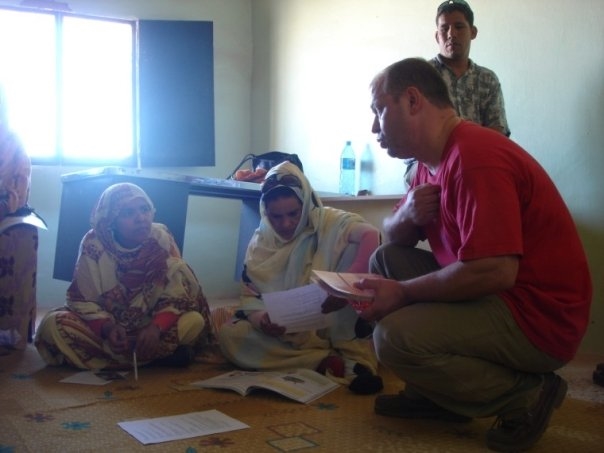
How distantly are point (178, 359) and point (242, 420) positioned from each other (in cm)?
80

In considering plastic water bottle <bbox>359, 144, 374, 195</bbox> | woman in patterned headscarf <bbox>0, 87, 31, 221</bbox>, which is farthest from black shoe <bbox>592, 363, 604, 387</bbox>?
woman in patterned headscarf <bbox>0, 87, 31, 221</bbox>

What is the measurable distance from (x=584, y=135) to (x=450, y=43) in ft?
2.23

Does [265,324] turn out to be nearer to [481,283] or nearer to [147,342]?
[147,342]

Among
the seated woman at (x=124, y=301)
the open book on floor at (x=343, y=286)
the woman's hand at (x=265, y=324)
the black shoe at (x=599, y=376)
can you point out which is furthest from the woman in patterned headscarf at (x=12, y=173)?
the black shoe at (x=599, y=376)

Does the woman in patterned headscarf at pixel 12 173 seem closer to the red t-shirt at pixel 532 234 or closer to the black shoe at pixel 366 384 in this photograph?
the black shoe at pixel 366 384

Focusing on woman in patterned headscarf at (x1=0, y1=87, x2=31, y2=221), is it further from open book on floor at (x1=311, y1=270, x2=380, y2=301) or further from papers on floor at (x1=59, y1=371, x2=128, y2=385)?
open book on floor at (x1=311, y1=270, x2=380, y2=301)

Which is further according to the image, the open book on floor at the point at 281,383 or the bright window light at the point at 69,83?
the bright window light at the point at 69,83

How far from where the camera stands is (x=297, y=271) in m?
2.60

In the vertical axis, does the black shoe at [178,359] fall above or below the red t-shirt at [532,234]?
below

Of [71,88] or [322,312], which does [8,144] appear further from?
[322,312]

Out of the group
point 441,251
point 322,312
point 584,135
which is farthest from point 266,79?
point 441,251

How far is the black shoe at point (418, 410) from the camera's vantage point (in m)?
1.89

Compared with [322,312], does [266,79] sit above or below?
above

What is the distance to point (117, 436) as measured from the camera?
1.75 m
